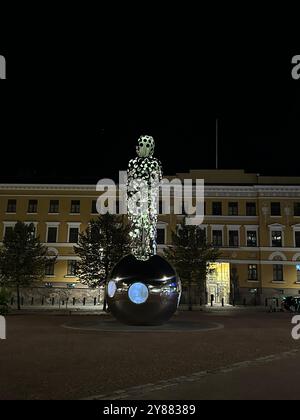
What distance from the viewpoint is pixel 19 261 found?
3634 cm

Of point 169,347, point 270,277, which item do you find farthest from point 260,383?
point 270,277

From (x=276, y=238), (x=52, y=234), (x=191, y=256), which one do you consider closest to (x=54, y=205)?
(x=52, y=234)

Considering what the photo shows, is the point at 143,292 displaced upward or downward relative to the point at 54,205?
downward

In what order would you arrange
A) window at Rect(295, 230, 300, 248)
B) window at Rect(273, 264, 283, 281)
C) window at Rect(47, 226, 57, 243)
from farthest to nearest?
1. window at Rect(47, 226, 57, 243)
2. window at Rect(295, 230, 300, 248)
3. window at Rect(273, 264, 283, 281)

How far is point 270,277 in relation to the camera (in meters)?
43.7

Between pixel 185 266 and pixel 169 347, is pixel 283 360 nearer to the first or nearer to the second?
pixel 169 347

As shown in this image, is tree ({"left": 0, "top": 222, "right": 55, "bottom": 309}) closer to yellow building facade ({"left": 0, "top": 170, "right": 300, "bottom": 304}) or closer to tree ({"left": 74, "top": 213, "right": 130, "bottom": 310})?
tree ({"left": 74, "top": 213, "right": 130, "bottom": 310})

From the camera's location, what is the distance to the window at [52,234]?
1795 inches

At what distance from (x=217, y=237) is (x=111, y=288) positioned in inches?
1187

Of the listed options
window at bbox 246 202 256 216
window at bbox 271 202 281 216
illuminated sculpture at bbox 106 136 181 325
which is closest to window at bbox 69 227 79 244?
window at bbox 246 202 256 216

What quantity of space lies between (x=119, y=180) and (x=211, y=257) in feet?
46.9

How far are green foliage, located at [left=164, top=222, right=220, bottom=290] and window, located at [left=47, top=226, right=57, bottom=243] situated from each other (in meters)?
13.1

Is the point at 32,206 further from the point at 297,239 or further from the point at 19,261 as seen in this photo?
the point at 297,239

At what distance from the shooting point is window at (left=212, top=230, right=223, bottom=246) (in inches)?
1786
